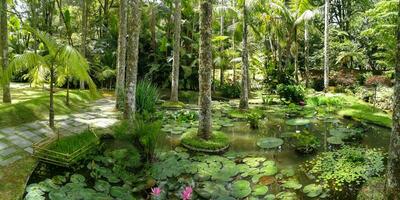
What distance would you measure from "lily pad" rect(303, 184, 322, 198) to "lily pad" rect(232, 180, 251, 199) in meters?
1.10

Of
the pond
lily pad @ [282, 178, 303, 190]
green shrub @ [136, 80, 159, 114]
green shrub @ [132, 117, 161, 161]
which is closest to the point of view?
the pond

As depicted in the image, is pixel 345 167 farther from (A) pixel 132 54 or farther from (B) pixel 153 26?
(B) pixel 153 26

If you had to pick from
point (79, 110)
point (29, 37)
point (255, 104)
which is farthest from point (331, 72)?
point (29, 37)

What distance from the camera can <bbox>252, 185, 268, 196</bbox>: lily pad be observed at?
666cm

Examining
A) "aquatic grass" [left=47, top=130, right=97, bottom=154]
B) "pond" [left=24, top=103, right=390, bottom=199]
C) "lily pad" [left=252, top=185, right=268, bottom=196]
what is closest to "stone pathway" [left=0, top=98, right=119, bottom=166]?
"aquatic grass" [left=47, top=130, right=97, bottom=154]

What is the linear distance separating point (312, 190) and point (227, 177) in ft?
5.75

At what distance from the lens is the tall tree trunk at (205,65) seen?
954cm

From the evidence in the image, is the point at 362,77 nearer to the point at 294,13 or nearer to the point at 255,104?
the point at 294,13

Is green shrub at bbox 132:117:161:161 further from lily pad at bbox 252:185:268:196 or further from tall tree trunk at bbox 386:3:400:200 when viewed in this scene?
tall tree trunk at bbox 386:3:400:200

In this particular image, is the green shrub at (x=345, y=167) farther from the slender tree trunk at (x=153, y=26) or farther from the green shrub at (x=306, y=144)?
the slender tree trunk at (x=153, y=26)

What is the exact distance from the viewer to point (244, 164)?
27.3 ft

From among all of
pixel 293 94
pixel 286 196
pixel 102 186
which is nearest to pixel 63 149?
pixel 102 186

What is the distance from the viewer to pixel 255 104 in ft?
59.7

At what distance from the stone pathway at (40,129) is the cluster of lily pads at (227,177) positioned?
116 inches
